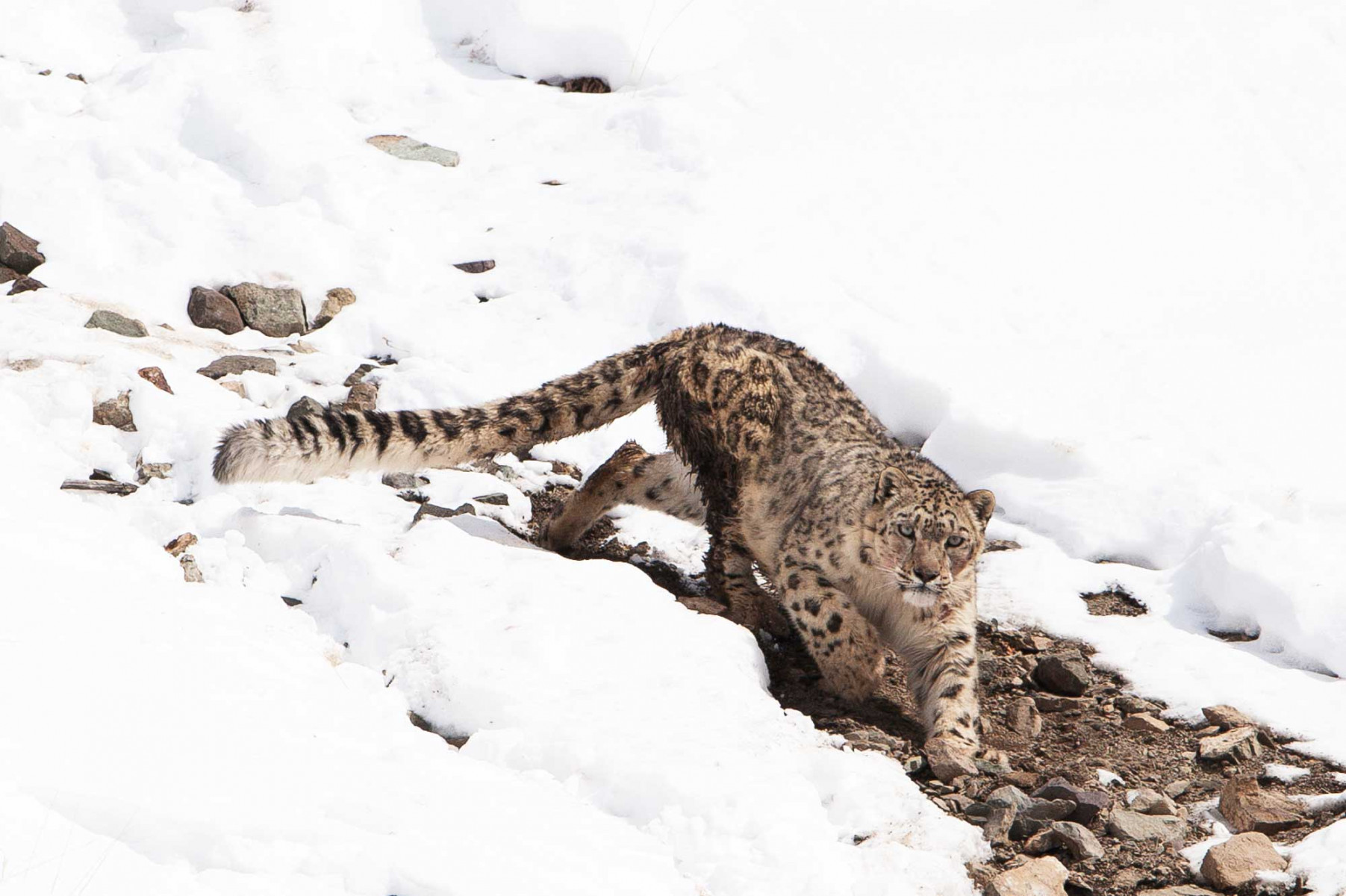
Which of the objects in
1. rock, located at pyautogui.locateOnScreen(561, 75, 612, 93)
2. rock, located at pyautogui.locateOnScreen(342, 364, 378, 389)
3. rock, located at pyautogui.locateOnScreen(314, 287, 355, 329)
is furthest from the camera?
rock, located at pyautogui.locateOnScreen(561, 75, 612, 93)

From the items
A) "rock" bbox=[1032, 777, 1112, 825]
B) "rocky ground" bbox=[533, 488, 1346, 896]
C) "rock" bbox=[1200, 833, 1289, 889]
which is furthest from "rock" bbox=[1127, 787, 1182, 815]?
"rock" bbox=[1200, 833, 1289, 889]

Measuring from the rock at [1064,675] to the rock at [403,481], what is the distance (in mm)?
3948

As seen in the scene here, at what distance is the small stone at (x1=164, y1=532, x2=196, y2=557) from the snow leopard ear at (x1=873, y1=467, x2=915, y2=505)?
12.2ft

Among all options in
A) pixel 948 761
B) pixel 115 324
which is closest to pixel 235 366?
pixel 115 324

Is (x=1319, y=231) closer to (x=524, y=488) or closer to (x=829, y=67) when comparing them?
(x=829, y=67)

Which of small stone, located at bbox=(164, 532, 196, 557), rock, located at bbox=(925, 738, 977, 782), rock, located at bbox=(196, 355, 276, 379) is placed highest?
rock, located at bbox=(925, 738, 977, 782)

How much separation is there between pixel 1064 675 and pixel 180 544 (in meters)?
4.83

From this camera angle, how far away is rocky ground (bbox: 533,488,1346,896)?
555cm

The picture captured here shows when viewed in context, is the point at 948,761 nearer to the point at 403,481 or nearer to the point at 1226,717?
the point at 1226,717

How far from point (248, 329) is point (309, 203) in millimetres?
1810

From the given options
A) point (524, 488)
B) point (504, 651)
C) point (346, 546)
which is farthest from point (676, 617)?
point (524, 488)

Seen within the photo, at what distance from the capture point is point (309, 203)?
1150 cm

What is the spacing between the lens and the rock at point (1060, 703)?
24.1ft

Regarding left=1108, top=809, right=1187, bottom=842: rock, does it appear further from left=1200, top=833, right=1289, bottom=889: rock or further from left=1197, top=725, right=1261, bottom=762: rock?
left=1197, top=725, right=1261, bottom=762: rock
